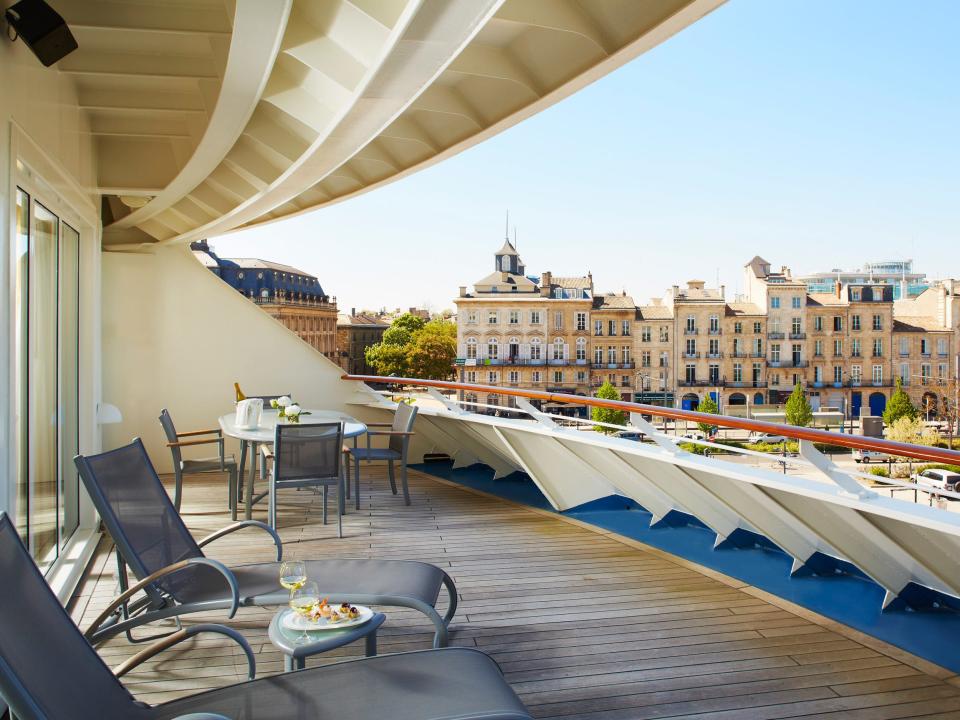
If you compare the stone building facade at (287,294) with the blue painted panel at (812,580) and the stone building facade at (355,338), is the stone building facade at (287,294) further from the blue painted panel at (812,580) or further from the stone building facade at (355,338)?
the blue painted panel at (812,580)

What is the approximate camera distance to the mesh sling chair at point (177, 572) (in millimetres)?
2750

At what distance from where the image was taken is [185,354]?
26.6 feet

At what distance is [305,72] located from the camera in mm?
3502

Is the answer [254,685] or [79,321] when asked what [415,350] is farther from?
[254,685]

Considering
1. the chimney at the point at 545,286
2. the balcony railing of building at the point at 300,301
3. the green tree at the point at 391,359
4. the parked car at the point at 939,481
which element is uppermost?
the chimney at the point at 545,286

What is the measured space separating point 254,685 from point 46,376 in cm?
277

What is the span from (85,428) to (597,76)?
13.3 ft

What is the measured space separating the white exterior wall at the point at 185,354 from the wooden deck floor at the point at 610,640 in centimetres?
332

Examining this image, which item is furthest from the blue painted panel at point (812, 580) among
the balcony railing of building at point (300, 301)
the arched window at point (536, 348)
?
the balcony railing of building at point (300, 301)

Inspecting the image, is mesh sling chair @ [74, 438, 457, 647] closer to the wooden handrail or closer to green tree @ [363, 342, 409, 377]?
the wooden handrail

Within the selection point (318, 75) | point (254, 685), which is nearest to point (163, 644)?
point (254, 685)

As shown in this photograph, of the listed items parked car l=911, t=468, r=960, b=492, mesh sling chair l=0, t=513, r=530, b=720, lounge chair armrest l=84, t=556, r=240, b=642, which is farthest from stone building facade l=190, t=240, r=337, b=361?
mesh sling chair l=0, t=513, r=530, b=720

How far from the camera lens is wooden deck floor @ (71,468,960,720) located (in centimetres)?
277

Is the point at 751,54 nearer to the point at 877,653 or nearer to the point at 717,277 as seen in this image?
the point at 717,277
